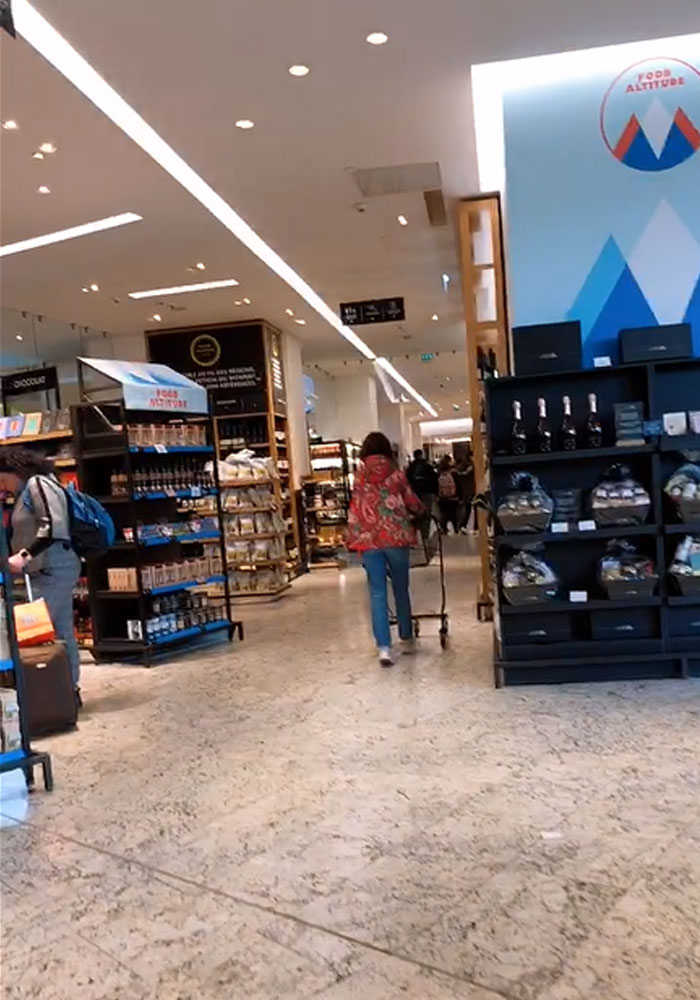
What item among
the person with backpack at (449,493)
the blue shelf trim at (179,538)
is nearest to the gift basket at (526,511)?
the blue shelf trim at (179,538)

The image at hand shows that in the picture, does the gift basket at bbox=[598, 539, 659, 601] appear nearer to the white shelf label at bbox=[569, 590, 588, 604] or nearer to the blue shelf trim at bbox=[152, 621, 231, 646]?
the white shelf label at bbox=[569, 590, 588, 604]

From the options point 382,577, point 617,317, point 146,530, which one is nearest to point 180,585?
point 146,530

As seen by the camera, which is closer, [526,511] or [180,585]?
[526,511]

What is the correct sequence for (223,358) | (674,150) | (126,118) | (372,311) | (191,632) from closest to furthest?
(674,150), (126,118), (191,632), (372,311), (223,358)

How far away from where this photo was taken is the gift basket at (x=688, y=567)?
4.61 meters

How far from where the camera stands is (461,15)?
14.0 feet

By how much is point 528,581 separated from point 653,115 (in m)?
2.88

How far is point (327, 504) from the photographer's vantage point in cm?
1345

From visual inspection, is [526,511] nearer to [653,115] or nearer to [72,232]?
[653,115]

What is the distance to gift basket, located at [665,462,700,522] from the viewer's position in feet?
14.9

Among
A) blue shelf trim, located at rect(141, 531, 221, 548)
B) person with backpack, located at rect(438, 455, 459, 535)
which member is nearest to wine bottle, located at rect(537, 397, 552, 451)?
blue shelf trim, located at rect(141, 531, 221, 548)

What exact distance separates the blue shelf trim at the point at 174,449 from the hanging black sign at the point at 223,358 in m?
4.27

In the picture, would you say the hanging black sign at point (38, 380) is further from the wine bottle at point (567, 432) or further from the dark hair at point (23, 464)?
the wine bottle at point (567, 432)

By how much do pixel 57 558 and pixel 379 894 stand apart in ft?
10.6
